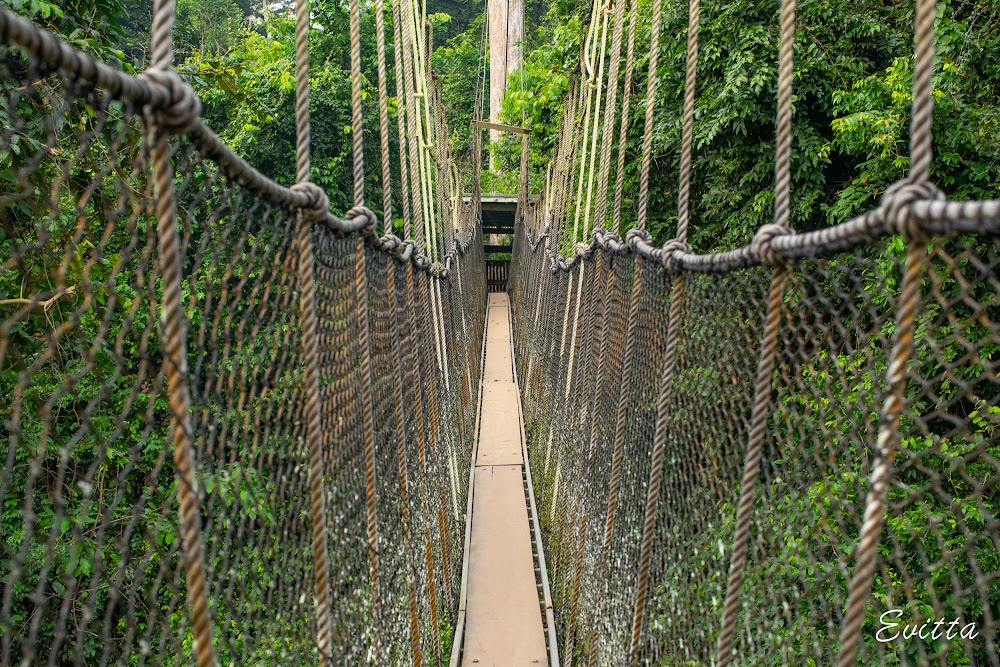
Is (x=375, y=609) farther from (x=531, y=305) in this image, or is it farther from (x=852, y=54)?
(x=531, y=305)

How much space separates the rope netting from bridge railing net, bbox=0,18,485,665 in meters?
0.64

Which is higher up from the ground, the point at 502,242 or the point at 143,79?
the point at 502,242

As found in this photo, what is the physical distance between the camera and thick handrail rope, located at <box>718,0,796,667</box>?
3.73ft

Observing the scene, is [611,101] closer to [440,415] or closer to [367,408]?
[367,408]

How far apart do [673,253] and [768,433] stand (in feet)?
1.80

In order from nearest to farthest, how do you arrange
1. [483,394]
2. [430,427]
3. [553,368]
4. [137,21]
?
[430,427]
[553,368]
[483,394]
[137,21]

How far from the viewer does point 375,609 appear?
1.81 metres

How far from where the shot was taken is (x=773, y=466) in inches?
46.8

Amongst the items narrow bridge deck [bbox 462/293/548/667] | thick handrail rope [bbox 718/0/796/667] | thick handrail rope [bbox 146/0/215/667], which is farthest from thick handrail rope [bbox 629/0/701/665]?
narrow bridge deck [bbox 462/293/548/667]

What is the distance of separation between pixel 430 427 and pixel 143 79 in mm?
2547

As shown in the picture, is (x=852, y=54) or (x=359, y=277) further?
(x=852, y=54)

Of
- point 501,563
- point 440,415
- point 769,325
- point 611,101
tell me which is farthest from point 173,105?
point 501,563

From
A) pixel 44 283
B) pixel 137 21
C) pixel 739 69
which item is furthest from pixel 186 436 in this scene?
pixel 137 21

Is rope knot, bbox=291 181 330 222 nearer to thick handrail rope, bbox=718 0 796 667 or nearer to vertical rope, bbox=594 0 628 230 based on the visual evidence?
thick handrail rope, bbox=718 0 796 667
